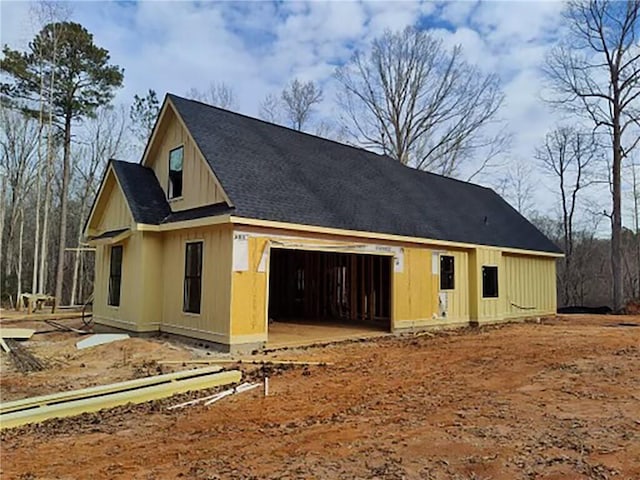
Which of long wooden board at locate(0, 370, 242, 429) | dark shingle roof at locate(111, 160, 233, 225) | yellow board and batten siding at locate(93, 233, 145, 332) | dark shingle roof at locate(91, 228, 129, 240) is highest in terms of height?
dark shingle roof at locate(111, 160, 233, 225)

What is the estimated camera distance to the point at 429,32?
28.0m

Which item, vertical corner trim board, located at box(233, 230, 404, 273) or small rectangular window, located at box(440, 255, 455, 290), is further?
small rectangular window, located at box(440, 255, 455, 290)

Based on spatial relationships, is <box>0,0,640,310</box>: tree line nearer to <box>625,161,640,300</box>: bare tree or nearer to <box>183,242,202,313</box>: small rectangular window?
<box>625,161,640,300</box>: bare tree

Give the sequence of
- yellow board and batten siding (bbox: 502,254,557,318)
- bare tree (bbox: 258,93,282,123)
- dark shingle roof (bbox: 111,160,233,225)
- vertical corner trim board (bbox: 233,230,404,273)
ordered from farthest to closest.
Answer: bare tree (bbox: 258,93,282,123) < yellow board and batten siding (bbox: 502,254,557,318) < dark shingle roof (bbox: 111,160,233,225) < vertical corner trim board (bbox: 233,230,404,273)

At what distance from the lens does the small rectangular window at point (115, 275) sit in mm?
12312

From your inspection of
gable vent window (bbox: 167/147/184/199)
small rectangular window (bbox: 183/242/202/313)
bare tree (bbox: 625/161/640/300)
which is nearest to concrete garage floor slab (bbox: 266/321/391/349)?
small rectangular window (bbox: 183/242/202/313)

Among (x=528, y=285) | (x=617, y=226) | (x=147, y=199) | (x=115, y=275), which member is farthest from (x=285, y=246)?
(x=617, y=226)

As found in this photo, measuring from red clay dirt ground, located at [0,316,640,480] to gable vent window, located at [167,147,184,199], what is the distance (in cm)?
497

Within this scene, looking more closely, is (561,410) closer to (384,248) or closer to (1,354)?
(384,248)

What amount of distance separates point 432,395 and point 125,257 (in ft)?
28.6

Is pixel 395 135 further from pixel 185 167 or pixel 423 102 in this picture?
pixel 185 167

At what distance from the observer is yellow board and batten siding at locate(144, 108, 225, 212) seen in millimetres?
10477

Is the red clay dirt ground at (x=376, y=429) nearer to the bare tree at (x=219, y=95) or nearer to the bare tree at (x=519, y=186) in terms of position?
the bare tree at (x=219, y=95)

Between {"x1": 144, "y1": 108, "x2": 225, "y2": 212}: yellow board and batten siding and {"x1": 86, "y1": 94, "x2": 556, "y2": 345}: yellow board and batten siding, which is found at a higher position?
{"x1": 144, "y1": 108, "x2": 225, "y2": 212}: yellow board and batten siding
